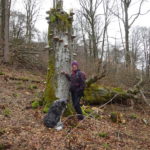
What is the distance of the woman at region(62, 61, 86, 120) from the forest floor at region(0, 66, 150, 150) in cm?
45

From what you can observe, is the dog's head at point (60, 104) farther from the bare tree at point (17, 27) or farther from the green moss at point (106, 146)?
the bare tree at point (17, 27)

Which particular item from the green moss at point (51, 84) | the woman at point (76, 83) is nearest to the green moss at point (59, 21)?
the green moss at point (51, 84)

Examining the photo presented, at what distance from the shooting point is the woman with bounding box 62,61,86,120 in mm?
6285

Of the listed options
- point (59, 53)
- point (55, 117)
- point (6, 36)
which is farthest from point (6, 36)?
point (55, 117)

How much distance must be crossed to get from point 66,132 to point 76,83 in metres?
1.49

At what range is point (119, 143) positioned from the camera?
18.1 ft

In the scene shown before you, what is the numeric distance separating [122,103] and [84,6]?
55.4 feet

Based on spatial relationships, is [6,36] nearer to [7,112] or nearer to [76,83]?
[7,112]

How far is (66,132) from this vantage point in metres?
5.54

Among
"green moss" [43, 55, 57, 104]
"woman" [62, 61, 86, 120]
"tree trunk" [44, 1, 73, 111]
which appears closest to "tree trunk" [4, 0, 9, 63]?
"tree trunk" [44, 1, 73, 111]

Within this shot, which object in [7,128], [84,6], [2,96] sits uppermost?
[84,6]

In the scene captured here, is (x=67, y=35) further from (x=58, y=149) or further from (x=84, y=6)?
(x=84, y=6)

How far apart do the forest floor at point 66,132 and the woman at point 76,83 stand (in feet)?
1.48

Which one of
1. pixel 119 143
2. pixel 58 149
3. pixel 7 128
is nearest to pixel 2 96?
pixel 7 128
